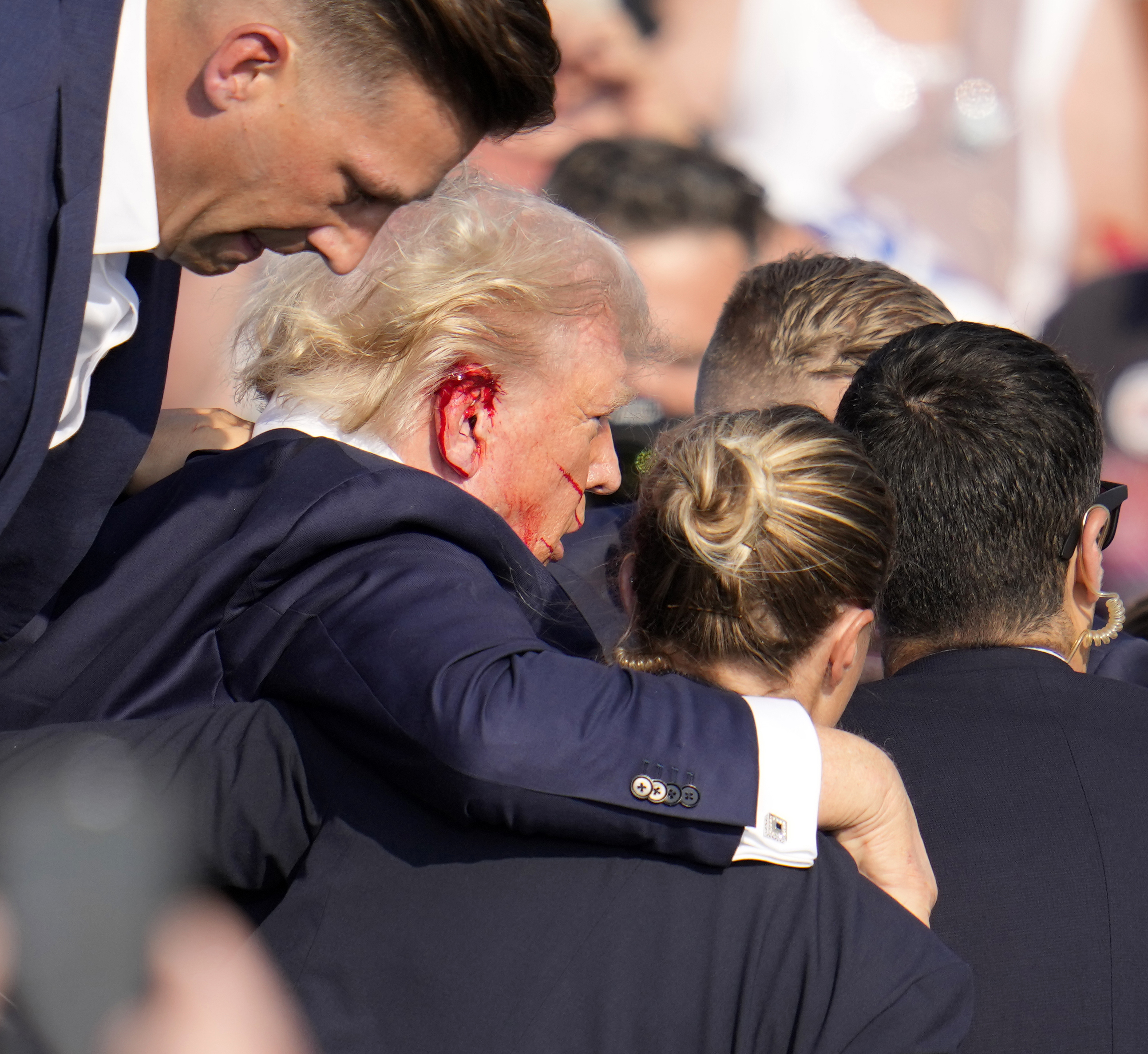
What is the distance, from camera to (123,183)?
1.48m

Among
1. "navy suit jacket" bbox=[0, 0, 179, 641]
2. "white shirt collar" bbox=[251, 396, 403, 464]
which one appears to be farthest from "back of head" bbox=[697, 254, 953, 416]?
"navy suit jacket" bbox=[0, 0, 179, 641]

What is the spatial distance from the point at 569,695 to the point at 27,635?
0.91m

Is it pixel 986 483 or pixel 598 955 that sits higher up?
pixel 986 483

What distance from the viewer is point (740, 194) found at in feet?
14.8

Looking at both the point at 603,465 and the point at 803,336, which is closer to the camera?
the point at 603,465

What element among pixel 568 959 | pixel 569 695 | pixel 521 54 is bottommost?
pixel 568 959

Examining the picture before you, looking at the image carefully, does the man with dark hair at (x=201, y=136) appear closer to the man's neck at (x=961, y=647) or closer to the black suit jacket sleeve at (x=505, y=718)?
the black suit jacket sleeve at (x=505, y=718)

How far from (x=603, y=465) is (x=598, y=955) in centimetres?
99

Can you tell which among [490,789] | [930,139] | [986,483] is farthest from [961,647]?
[930,139]

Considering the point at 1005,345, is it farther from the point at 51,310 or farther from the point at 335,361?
the point at 51,310

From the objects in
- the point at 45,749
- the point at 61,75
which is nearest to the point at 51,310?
the point at 61,75

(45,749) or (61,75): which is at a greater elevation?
(61,75)

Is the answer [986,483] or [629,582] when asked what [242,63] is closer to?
[629,582]

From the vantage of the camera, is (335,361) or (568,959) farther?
(335,361)
